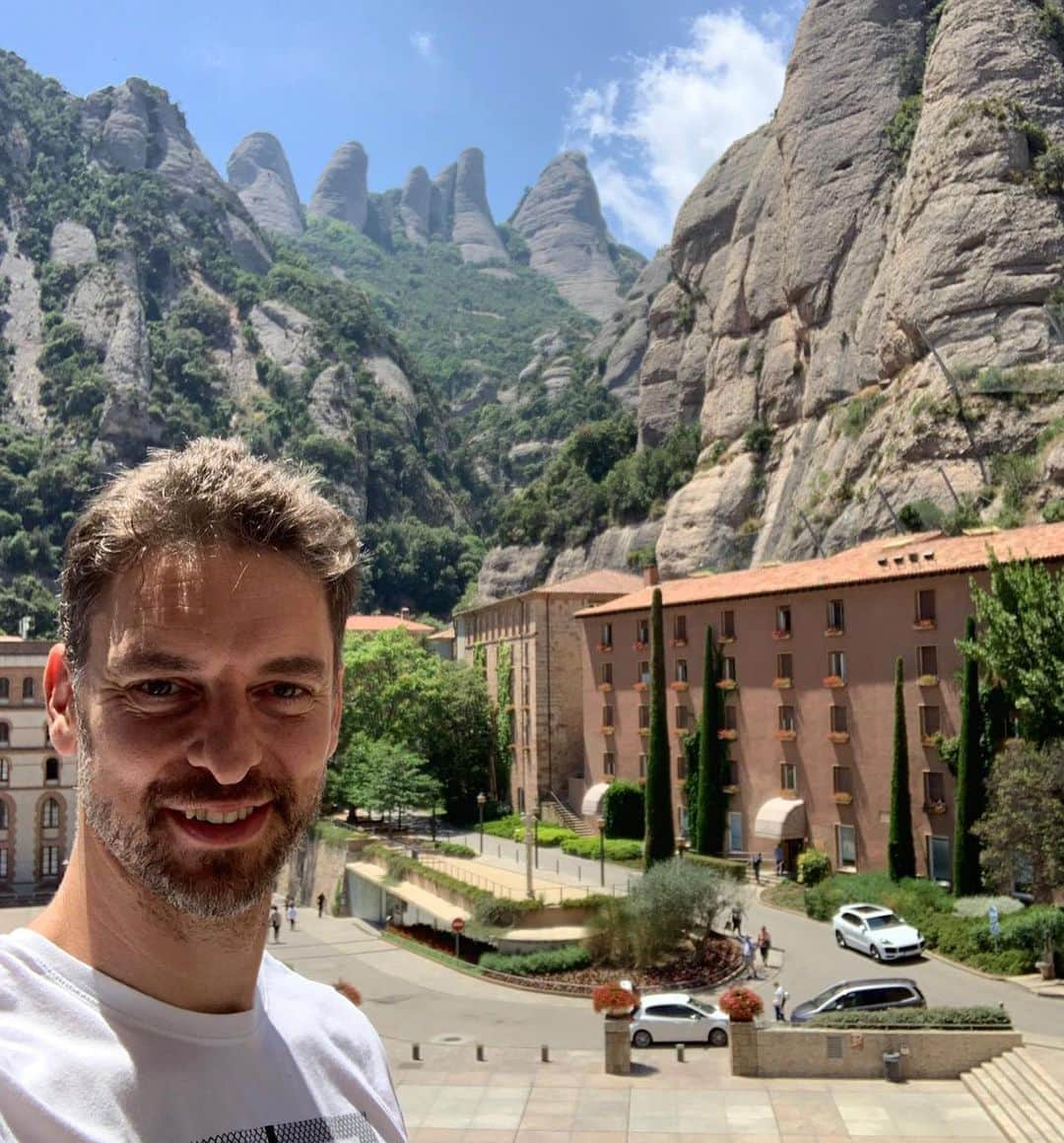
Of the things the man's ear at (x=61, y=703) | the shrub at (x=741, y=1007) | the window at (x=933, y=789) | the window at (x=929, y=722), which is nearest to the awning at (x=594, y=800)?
the window at (x=933, y=789)

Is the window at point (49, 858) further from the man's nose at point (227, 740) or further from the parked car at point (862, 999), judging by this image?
the man's nose at point (227, 740)

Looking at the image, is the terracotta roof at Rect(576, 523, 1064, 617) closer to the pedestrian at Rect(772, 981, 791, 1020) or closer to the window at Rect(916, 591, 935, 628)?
the window at Rect(916, 591, 935, 628)

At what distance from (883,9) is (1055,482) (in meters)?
49.9

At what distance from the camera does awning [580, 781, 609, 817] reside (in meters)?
58.5

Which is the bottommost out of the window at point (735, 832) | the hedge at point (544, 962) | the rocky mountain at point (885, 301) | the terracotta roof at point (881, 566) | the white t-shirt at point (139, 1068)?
the hedge at point (544, 962)

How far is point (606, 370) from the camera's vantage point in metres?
156

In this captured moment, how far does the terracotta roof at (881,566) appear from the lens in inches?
1602

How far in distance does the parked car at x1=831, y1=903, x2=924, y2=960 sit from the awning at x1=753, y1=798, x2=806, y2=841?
8.58 metres

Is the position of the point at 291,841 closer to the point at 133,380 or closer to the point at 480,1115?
the point at 480,1115

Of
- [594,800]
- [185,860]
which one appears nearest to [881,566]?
[594,800]

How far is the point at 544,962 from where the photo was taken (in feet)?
119

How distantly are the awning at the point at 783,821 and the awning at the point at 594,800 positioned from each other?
12404mm

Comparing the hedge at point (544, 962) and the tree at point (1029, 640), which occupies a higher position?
the tree at point (1029, 640)

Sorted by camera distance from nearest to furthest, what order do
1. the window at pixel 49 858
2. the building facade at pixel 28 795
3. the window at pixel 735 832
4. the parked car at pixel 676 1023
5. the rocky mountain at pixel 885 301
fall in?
1. the parked car at pixel 676 1023
2. the window at pixel 735 832
3. the rocky mountain at pixel 885 301
4. the building facade at pixel 28 795
5. the window at pixel 49 858
